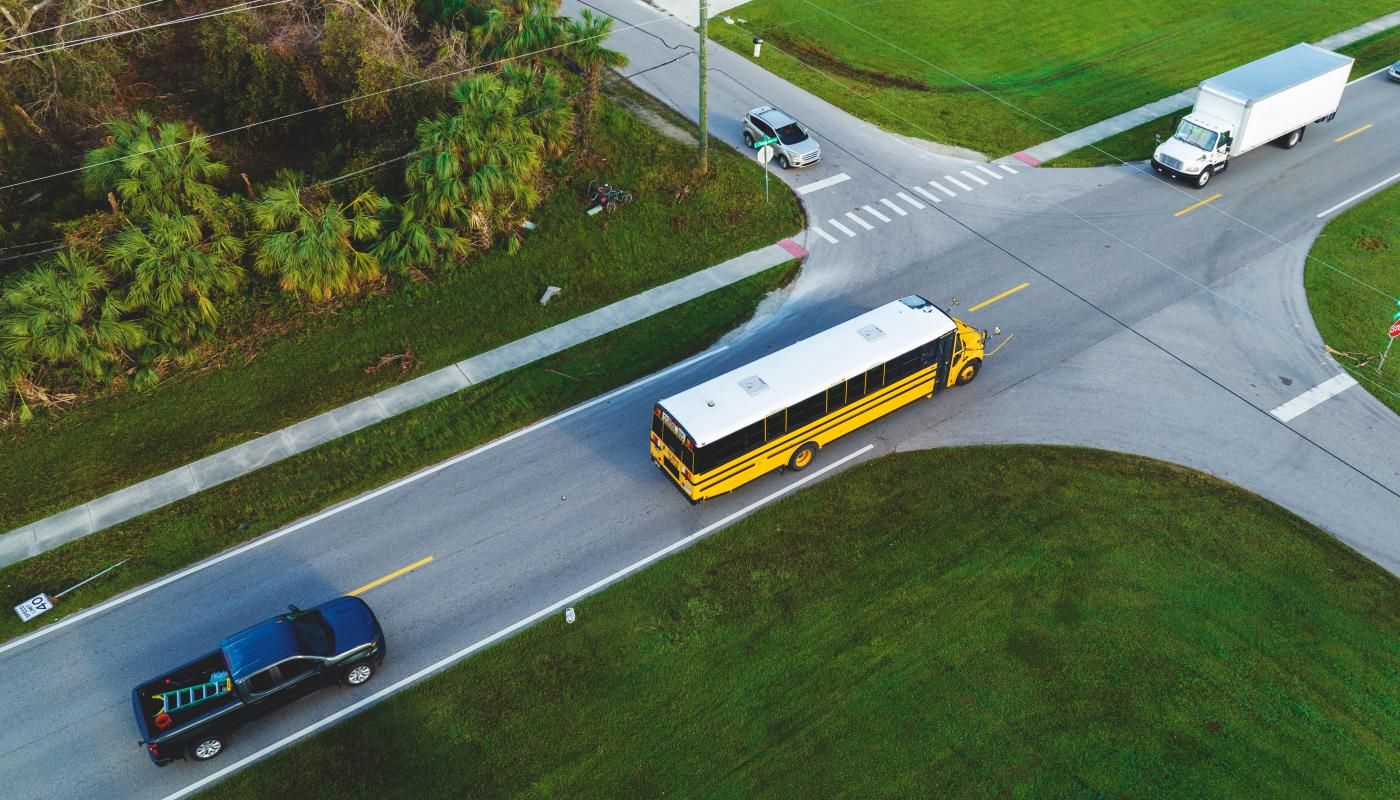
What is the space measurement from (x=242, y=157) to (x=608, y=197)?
13455 mm

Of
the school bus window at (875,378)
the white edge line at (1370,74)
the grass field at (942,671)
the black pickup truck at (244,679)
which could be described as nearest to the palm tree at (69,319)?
the black pickup truck at (244,679)

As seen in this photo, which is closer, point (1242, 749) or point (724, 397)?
point (1242, 749)

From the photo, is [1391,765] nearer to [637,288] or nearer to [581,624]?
[581,624]

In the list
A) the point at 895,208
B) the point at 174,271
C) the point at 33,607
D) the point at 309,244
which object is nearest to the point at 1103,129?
the point at 895,208

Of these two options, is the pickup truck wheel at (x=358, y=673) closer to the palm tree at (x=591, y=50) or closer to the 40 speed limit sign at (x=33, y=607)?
the 40 speed limit sign at (x=33, y=607)

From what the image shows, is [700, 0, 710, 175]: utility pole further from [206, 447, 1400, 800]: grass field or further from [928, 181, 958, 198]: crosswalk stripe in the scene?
[206, 447, 1400, 800]: grass field

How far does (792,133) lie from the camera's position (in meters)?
36.0

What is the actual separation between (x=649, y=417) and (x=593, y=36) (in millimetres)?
16318

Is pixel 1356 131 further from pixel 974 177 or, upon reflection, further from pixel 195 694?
pixel 195 694

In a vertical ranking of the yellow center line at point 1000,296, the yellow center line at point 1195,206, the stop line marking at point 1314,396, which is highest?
the yellow center line at point 1195,206

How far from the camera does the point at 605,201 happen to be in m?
33.0

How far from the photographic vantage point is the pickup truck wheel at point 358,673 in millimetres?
19266

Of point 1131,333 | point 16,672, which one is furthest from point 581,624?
point 1131,333

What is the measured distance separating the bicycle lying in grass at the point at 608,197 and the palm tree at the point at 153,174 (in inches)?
473
